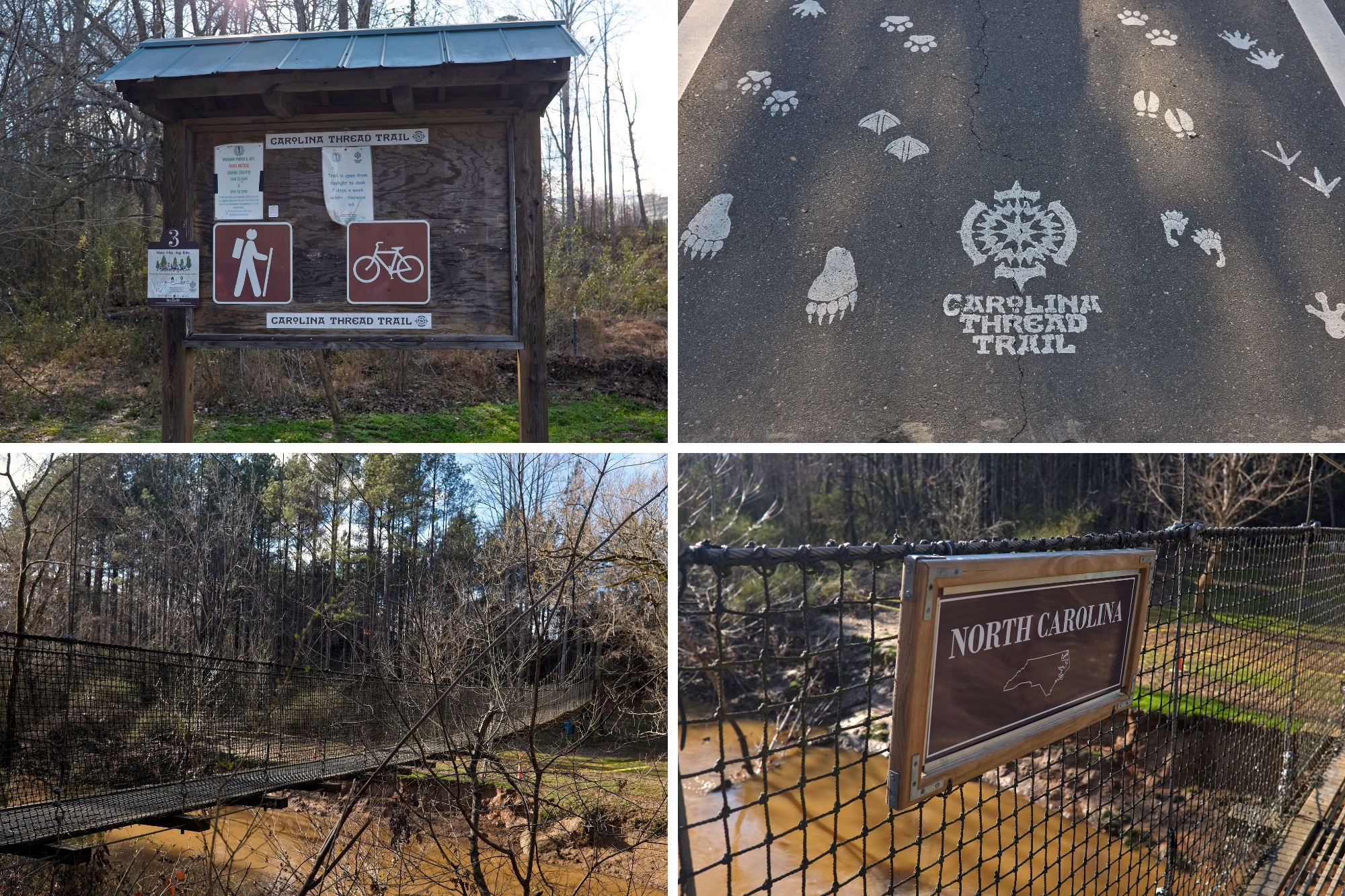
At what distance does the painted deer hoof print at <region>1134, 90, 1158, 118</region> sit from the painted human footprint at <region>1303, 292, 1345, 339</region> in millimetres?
1090

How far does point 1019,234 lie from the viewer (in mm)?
3311

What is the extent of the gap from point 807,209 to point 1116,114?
155 centimetres

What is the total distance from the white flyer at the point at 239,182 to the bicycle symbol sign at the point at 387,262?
43cm

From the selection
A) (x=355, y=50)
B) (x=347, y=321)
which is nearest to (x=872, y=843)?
(x=347, y=321)

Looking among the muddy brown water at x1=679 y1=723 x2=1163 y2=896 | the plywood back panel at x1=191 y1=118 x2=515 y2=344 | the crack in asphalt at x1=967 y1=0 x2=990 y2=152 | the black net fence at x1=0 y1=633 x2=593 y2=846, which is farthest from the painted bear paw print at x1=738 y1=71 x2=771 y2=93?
the muddy brown water at x1=679 y1=723 x2=1163 y2=896

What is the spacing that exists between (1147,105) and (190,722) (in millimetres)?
7775

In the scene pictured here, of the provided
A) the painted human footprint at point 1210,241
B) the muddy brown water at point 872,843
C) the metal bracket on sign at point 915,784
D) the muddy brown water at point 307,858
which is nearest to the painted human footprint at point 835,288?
the painted human footprint at point 1210,241

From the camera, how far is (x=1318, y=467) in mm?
10898

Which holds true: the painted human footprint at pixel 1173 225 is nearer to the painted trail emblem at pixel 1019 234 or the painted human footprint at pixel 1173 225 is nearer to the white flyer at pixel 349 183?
the painted trail emblem at pixel 1019 234

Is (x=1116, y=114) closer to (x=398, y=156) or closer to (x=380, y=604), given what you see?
(x=398, y=156)

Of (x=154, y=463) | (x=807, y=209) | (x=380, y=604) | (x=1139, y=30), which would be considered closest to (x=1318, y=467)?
(x=1139, y=30)

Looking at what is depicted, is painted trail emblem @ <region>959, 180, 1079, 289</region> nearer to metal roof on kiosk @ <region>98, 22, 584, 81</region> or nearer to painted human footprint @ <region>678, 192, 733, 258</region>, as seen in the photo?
painted human footprint @ <region>678, 192, 733, 258</region>

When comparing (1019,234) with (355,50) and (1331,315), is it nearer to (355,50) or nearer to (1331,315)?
(1331,315)

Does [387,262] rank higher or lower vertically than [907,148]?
lower
